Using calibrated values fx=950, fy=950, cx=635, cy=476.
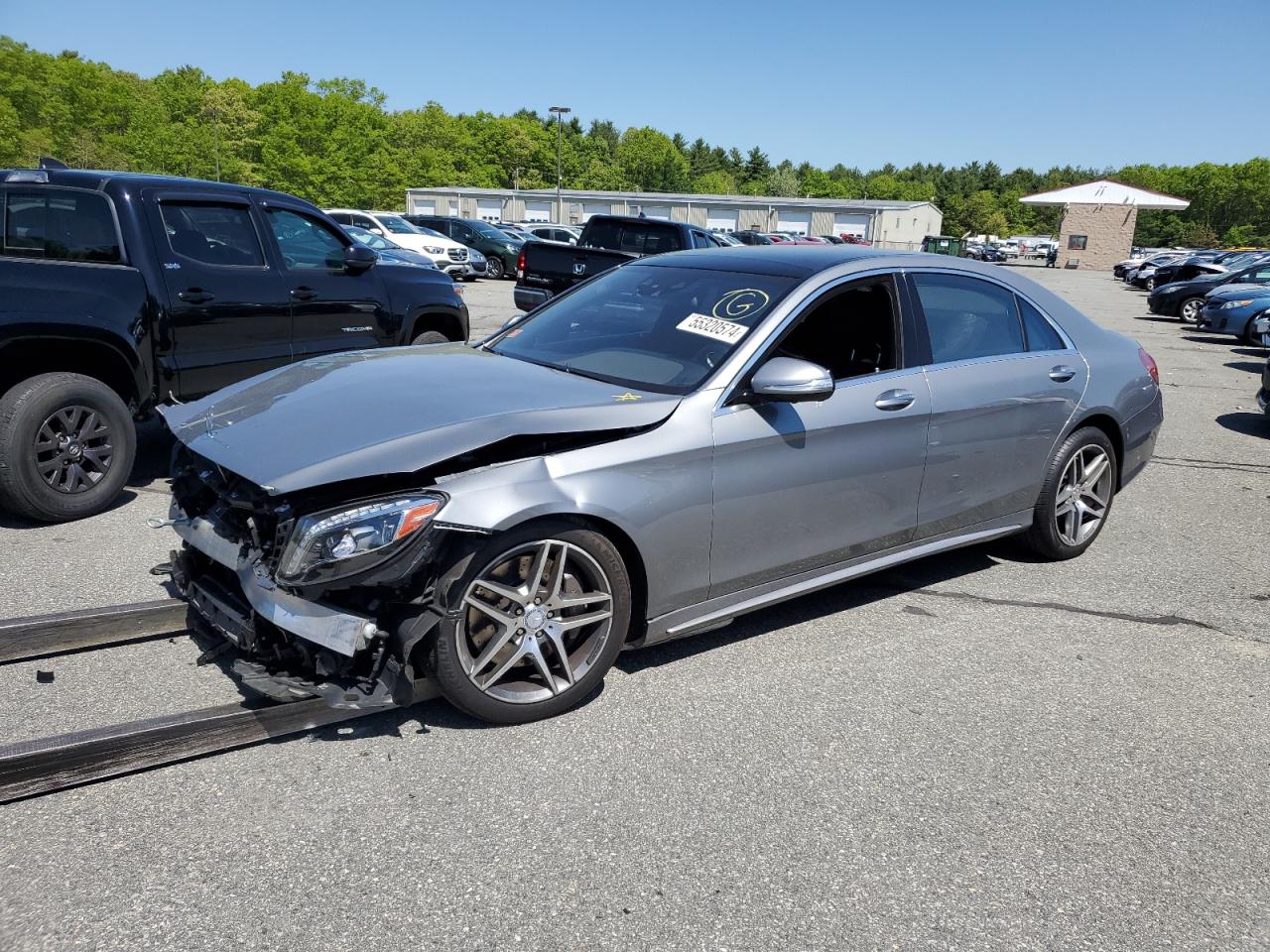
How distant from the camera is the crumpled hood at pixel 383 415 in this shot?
3.12 meters

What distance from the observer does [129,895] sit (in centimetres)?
248

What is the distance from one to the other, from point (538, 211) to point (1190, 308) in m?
65.7

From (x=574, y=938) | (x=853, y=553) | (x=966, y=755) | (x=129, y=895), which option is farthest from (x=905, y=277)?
(x=129, y=895)

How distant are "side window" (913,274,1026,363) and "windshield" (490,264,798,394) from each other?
84 cm

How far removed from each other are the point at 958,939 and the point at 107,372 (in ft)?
18.0

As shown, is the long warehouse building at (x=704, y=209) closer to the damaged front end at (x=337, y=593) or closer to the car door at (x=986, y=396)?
the car door at (x=986, y=396)

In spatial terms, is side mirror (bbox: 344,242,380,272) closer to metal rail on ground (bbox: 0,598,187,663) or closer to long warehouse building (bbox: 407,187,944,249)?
metal rail on ground (bbox: 0,598,187,663)

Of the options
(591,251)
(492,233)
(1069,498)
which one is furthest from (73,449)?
(492,233)

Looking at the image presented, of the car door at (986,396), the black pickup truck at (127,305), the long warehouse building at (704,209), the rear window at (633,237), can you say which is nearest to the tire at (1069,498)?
the car door at (986,396)

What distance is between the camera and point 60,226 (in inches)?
233

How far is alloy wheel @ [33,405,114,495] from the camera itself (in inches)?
210

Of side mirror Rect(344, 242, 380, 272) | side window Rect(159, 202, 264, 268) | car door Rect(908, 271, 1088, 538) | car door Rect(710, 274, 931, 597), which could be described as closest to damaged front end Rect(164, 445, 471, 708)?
car door Rect(710, 274, 931, 597)

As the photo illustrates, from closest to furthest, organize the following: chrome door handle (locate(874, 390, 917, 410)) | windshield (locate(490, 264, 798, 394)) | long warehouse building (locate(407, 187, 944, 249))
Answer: windshield (locate(490, 264, 798, 394)) → chrome door handle (locate(874, 390, 917, 410)) → long warehouse building (locate(407, 187, 944, 249))

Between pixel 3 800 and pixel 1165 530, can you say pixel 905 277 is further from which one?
pixel 3 800
